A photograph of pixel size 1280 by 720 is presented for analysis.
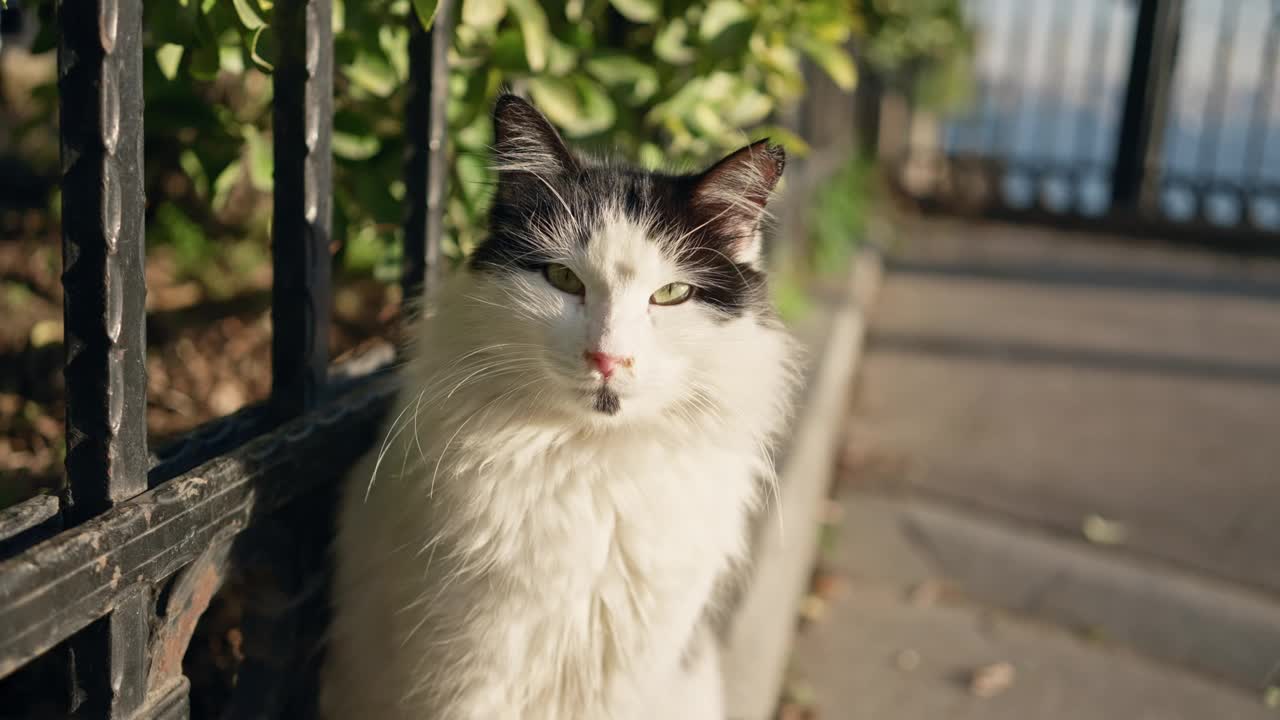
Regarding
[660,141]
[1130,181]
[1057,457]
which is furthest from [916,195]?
[660,141]

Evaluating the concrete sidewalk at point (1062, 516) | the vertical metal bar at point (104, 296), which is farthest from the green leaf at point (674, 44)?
the concrete sidewalk at point (1062, 516)

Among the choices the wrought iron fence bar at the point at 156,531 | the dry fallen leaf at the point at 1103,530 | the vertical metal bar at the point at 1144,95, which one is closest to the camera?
the wrought iron fence bar at the point at 156,531

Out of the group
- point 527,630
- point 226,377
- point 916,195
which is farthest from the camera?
point 916,195

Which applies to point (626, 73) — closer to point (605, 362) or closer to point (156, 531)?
point (605, 362)

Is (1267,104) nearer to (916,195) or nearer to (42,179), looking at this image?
(916,195)

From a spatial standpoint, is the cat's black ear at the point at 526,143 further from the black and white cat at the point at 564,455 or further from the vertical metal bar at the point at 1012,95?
the vertical metal bar at the point at 1012,95

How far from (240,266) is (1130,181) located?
409 inches

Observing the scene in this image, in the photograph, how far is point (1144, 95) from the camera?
1086 cm

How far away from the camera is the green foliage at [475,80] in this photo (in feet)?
6.50

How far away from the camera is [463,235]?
260 centimetres

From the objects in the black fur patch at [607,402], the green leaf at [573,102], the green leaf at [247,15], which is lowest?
the black fur patch at [607,402]

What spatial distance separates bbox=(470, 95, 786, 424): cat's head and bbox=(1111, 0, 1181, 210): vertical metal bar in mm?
10716

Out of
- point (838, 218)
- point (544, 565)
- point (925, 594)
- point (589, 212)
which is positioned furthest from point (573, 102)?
point (838, 218)

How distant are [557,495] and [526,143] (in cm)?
60
